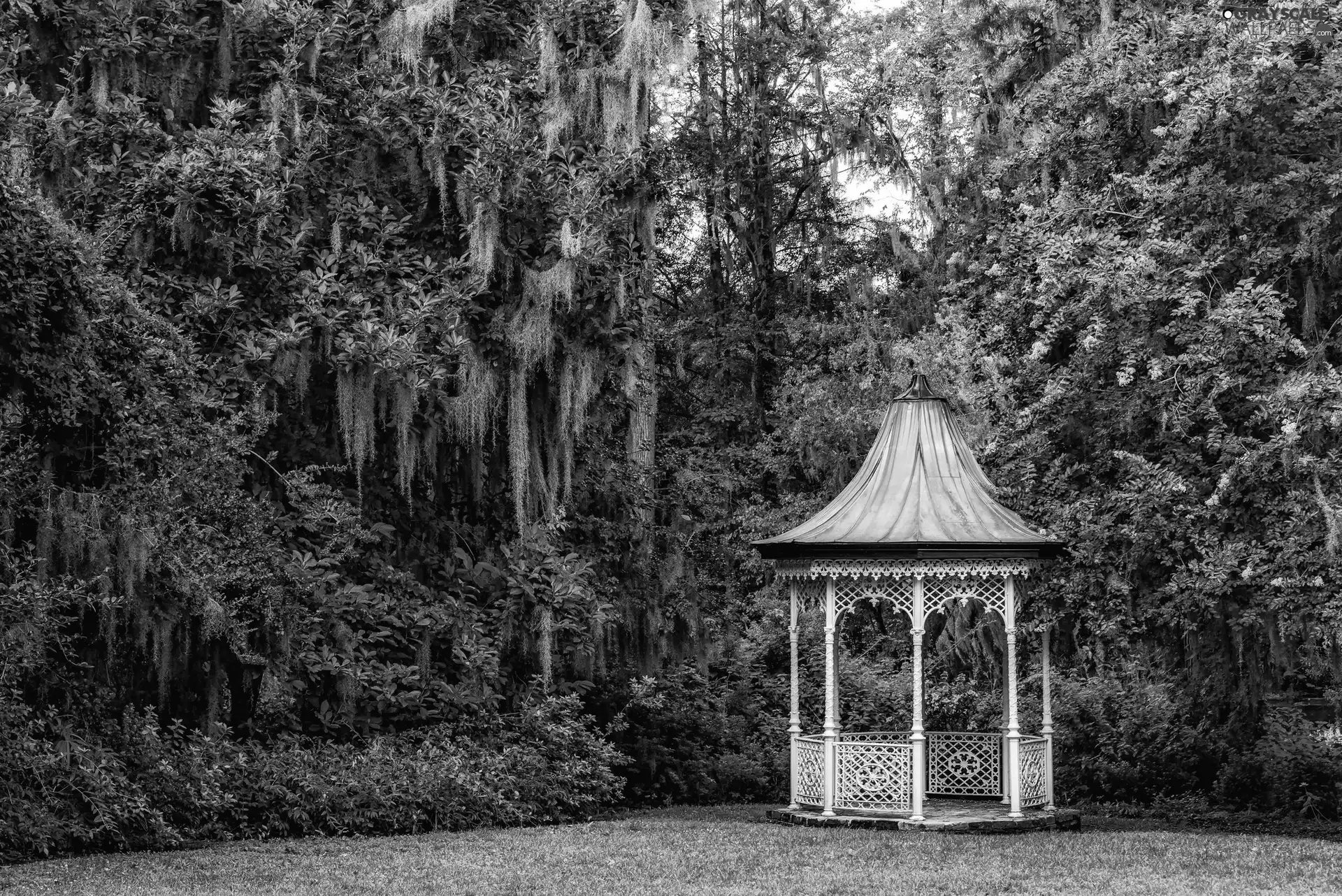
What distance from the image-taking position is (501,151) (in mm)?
14344

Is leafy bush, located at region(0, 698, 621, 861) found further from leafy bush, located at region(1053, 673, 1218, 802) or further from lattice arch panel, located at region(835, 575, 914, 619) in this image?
leafy bush, located at region(1053, 673, 1218, 802)

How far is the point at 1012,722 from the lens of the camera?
13711mm

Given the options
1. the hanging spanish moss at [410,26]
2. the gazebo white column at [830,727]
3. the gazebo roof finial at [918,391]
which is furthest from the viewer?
the gazebo roof finial at [918,391]

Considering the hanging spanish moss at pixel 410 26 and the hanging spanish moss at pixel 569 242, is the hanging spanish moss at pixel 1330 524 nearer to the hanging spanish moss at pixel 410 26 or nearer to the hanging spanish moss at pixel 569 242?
the hanging spanish moss at pixel 569 242

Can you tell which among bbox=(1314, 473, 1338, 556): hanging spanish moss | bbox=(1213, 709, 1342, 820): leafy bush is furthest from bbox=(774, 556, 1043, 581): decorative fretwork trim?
bbox=(1213, 709, 1342, 820): leafy bush

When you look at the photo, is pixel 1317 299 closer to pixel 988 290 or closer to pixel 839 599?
pixel 988 290

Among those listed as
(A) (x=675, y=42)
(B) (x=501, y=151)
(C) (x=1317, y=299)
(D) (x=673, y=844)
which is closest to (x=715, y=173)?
(A) (x=675, y=42)

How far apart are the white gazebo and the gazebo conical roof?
1 cm

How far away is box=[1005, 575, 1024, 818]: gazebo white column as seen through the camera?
13.3 metres

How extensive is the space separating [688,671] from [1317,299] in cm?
896

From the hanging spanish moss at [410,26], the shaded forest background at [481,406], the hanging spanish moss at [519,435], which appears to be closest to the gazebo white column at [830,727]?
the shaded forest background at [481,406]

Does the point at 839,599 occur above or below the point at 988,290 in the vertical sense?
below

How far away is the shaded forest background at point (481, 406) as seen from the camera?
11797mm

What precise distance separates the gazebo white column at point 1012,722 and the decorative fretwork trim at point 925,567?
0.47 ft
